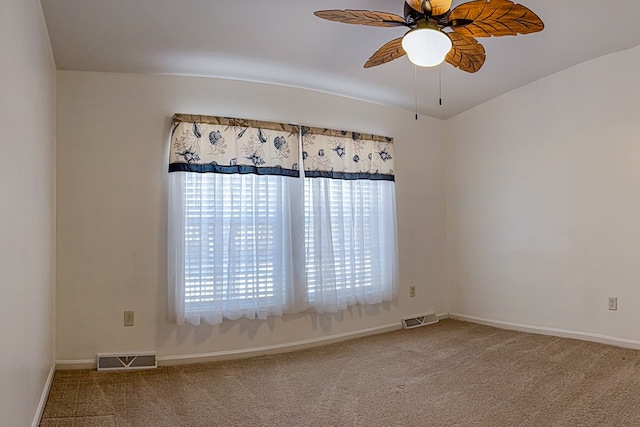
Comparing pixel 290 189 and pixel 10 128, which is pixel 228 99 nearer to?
pixel 290 189

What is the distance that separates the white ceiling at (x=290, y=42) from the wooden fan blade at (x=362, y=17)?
0.50 meters

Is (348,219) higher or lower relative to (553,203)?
lower

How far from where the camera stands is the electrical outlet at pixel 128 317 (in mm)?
3359

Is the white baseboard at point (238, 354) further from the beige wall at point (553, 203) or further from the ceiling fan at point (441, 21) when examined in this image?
the ceiling fan at point (441, 21)

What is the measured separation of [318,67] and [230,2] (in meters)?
1.10

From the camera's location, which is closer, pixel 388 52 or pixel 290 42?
pixel 388 52

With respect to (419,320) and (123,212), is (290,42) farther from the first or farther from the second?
(419,320)

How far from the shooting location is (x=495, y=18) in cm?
215

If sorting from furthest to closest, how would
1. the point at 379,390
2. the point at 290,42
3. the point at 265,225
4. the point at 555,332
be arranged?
the point at 555,332, the point at 265,225, the point at 290,42, the point at 379,390

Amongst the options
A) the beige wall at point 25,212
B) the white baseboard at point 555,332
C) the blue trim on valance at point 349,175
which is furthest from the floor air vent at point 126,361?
the white baseboard at point 555,332

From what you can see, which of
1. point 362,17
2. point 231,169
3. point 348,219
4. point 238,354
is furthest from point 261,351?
point 362,17

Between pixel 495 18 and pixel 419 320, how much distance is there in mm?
3288

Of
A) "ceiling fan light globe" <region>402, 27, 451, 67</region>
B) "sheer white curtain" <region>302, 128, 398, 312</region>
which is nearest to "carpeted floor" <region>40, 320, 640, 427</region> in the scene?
"sheer white curtain" <region>302, 128, 398, 312</region>

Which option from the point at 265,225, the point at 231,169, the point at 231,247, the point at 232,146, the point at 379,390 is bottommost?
the point at 379,390
